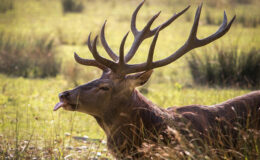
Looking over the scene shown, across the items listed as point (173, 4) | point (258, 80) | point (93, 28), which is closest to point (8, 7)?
point (93, 28)

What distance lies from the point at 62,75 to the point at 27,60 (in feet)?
3.41

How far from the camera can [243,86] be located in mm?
8820

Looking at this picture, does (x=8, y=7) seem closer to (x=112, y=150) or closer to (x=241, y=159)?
(x=112, y=150)

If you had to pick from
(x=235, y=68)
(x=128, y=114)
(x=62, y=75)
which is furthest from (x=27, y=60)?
(x=128, y=114)

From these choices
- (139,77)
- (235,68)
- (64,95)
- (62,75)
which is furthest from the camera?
(62,75)

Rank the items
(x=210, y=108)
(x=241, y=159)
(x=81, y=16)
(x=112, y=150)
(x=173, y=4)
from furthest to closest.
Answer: (x=173, y=4) → (x=81, y=16) → (x=210, y=108) → (x=112, y=150) → (x=241, y=159)

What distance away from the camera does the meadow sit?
5586mm

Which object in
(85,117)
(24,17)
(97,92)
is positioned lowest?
(85,117)

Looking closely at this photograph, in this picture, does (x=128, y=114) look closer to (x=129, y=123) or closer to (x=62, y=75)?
(x=129, y=123)

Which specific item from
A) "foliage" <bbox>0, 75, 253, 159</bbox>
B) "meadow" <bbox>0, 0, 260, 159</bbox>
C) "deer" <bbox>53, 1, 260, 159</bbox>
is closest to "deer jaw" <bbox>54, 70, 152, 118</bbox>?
"deer" <bbox>53, 1, 260, 159</bbox>

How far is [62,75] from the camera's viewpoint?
10.4m

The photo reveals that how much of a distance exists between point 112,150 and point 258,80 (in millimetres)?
5330

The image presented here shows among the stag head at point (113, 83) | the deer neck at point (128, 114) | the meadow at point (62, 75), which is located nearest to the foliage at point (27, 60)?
the meadow at point (62, 75)

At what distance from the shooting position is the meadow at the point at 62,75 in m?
5.59
